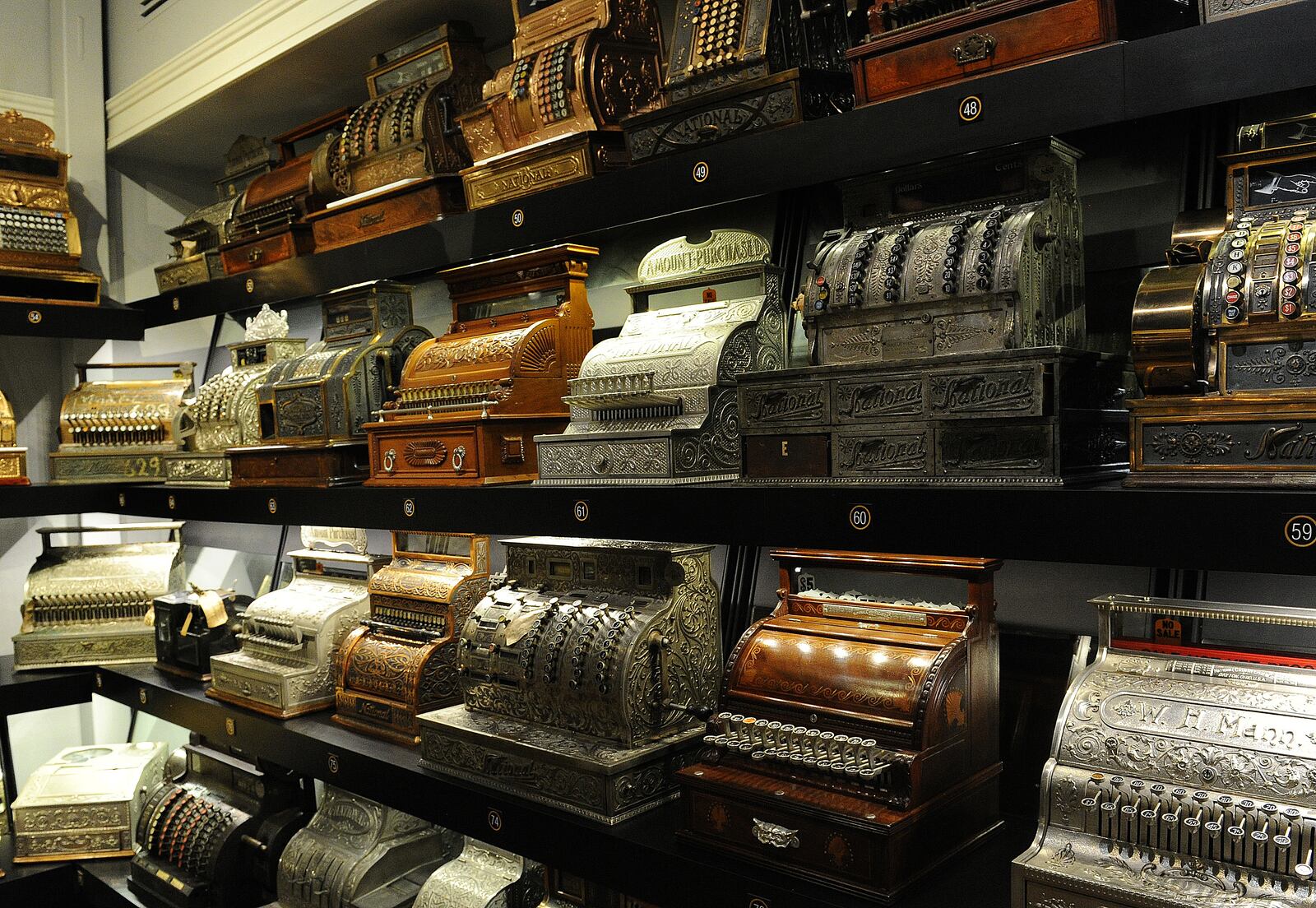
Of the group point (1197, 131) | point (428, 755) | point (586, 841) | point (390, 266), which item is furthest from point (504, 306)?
point (1197, 131)

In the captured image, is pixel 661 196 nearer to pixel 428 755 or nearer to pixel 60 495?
pixel 428 755

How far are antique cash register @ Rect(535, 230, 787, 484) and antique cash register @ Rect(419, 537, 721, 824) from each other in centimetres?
29

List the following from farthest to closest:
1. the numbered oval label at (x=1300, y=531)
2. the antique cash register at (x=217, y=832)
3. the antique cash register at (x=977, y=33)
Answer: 1. the antique cash register at (x=217, y=832)
2. the antique cash register at (x=977, y=33)
3. the numbered oval label at (x=1300, y=531)

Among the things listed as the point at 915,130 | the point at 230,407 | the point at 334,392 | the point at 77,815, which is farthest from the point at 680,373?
the point at 77,815

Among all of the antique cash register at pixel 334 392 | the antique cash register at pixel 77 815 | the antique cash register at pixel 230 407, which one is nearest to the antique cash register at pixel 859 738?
the antique cash register at pixel 334 392

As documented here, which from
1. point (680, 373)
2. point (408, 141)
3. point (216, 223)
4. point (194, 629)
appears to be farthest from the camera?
point (216, 223)

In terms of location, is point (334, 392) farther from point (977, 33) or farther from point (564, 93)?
point (977, 33)

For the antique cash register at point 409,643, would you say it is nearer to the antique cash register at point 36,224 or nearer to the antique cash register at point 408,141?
the antique cash register at point 408,141

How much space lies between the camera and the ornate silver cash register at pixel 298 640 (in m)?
3.85

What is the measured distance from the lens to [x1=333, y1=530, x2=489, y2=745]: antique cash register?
11.2ft

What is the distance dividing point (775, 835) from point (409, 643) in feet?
5.71

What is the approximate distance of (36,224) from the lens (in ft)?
Answer: 16.9

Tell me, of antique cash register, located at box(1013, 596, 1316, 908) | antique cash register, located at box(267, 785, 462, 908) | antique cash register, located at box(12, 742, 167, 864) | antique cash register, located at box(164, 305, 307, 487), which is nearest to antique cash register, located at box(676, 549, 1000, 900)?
antique cash register, located at box(1013, 596, 1316, 908)

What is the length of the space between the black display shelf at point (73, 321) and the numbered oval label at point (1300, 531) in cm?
507
